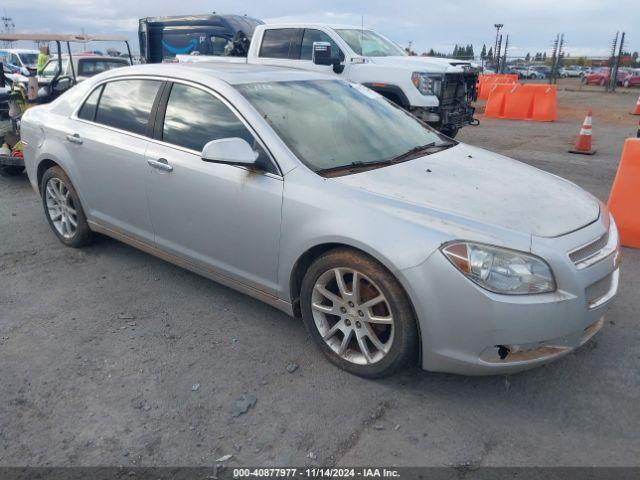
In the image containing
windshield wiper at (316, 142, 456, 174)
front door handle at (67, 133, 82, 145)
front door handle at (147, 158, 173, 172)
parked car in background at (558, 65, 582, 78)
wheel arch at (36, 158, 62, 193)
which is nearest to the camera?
windshield wiper at (316, 142, 456, 174)

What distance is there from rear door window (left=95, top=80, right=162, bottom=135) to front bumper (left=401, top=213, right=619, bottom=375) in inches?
94.7

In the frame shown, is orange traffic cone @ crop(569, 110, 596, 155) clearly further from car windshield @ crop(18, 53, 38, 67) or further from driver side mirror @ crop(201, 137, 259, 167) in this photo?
car windshield @ crop(18, 53, 38, 67)

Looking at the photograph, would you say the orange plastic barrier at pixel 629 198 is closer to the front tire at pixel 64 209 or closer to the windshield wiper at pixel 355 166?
the windshield wiper at pixel 355 166

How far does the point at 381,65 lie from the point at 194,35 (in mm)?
6815

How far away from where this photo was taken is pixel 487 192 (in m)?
2.98

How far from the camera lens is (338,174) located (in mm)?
3041

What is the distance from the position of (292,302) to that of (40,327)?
5.69 ft

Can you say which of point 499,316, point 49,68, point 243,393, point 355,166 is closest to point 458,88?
point 355,166

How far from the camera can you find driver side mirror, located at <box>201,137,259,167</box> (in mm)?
2996

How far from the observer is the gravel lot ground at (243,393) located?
2443 millimetres

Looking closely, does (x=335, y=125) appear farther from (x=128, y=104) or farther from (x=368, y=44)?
(x=368, y=44)

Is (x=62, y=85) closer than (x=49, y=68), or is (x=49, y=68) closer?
(x=62, y=85)

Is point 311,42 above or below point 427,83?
above

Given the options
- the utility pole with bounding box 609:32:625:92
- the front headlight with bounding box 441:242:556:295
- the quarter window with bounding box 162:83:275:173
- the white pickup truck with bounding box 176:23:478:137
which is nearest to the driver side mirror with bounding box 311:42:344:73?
the white pickup truck with bounding box 176:23:478:137
